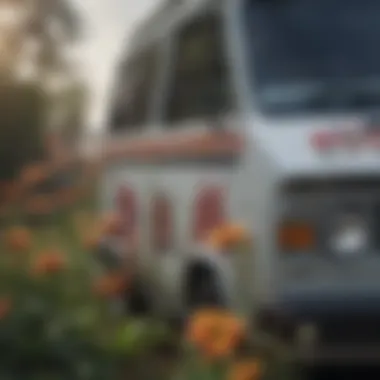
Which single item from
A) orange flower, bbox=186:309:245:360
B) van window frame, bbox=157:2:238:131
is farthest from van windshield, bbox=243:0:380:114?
orange flower, bbox=186:309:245:360

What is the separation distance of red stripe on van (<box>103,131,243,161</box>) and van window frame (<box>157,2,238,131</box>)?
7cm

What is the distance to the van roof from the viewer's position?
7.61 meters

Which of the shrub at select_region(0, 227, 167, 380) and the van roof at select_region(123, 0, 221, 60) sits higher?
the van roof at select_region(123, 0, 221, 60)

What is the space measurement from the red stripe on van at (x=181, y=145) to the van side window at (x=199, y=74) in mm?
109

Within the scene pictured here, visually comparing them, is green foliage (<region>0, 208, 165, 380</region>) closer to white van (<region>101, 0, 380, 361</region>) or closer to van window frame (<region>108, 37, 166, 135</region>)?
white van (<region>101, 0, 380, 361</region>)

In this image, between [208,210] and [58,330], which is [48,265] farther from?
[208,210]

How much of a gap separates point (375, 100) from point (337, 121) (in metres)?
0.31

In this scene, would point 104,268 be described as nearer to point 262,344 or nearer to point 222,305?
point 222,305

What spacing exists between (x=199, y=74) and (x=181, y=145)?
341 millimetres

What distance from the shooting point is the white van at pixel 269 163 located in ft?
19.9

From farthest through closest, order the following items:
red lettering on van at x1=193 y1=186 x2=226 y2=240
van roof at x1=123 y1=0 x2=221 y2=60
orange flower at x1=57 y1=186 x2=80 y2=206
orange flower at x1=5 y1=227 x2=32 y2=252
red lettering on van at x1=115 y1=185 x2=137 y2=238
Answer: red lettering on van at x1=115 y1=185 x2=137 y2=238 → orange flower at x1=57 y1=186 x2=80 y2=206 → van roof at x1=123 y1=0 x2=221 y2=60 → red lettering on van at x1=193 y1=186 x2=226 y2=240 → orange flower at x1=5 y1=227 x2=32 y2=252

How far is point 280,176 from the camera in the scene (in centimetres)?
608

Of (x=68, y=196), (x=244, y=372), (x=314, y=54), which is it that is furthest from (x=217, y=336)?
(x=68, y=196)

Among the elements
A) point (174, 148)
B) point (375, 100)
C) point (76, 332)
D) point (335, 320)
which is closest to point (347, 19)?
point (375, 100)
